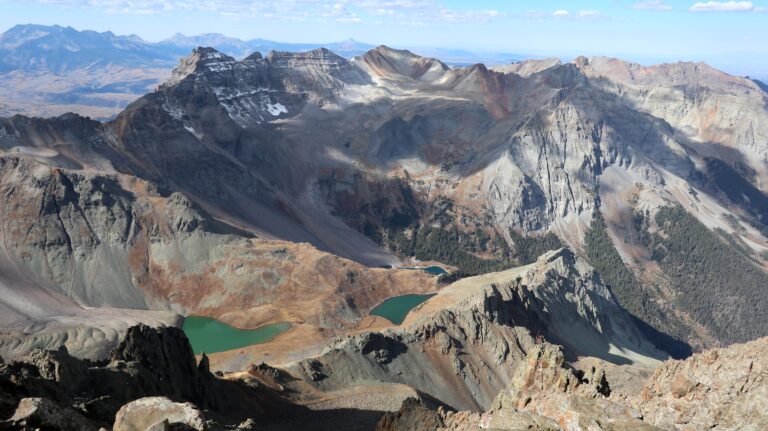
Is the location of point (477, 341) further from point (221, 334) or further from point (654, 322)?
point (654, 322)

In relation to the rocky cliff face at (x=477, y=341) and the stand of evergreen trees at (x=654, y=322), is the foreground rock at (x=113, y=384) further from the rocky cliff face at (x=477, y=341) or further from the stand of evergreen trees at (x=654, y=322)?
the stand of evergreen trees at (x=654, y=322)

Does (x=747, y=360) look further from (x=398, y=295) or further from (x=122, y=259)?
(x=122, y=259)

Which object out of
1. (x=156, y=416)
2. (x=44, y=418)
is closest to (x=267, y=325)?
(x=156, y=416)

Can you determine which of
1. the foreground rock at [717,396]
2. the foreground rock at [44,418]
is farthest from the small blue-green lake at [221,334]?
the foreground rock at [717,396]

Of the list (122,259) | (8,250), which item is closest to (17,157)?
(8,250)

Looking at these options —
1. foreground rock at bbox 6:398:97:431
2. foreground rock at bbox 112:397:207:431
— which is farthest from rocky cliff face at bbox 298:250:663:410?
foreground rock at bbox 6:398:97:431

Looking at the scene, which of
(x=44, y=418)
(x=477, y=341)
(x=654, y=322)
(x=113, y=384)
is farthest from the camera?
(x=654, y=322)
